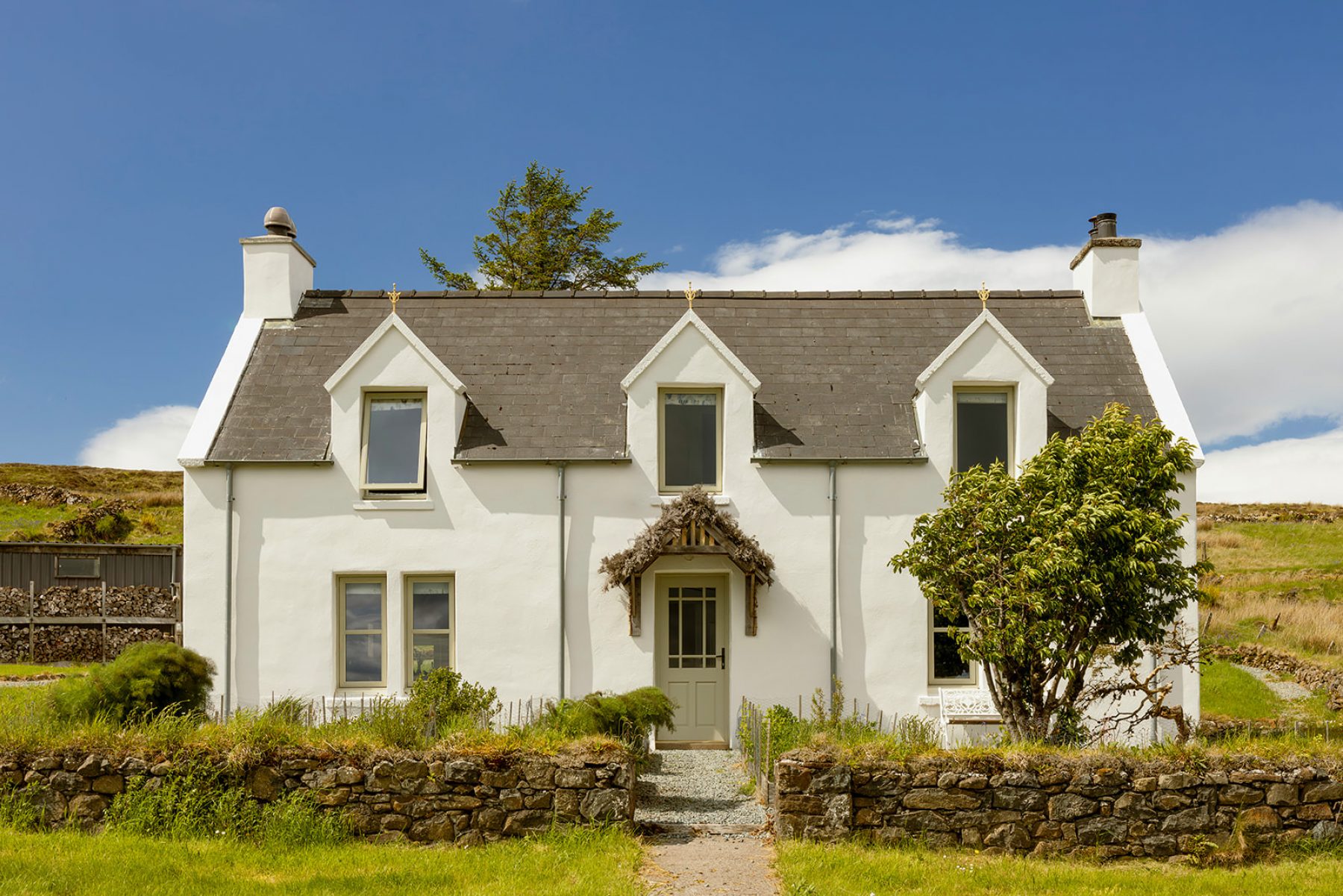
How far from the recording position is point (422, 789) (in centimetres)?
972

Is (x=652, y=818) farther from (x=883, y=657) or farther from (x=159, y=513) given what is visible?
(x=159, y=513)

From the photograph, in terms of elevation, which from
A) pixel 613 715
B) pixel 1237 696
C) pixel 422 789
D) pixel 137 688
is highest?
pixel 137 688

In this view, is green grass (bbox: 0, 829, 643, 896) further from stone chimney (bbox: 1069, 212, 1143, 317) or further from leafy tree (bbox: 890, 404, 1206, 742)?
stone chimney (bbox: 1069, 212, 1143, 317)

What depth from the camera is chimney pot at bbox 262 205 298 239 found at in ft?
58.6

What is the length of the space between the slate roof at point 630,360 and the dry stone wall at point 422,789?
6.15 m

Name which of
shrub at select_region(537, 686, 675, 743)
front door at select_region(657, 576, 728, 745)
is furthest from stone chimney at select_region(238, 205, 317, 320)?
shrub at select_region(537, 686, 675, 743)

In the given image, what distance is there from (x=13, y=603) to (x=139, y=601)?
3060 millimetres

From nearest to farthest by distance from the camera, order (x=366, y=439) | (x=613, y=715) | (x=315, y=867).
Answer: (x=315, y=867), (x=613, y=715), (x=366, y=439)

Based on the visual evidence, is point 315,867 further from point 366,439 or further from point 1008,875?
point 366,439

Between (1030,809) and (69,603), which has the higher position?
(69,603)

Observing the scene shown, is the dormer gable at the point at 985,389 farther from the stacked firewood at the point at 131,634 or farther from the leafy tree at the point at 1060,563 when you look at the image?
the stacked firewood at the point at 131,634

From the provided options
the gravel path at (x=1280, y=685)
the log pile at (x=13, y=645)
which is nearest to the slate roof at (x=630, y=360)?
the gravel path at (x=1280, y=685)

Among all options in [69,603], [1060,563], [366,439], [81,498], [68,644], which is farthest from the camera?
[81,498]

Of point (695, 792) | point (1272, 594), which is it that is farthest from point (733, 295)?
point (1272, 594)
